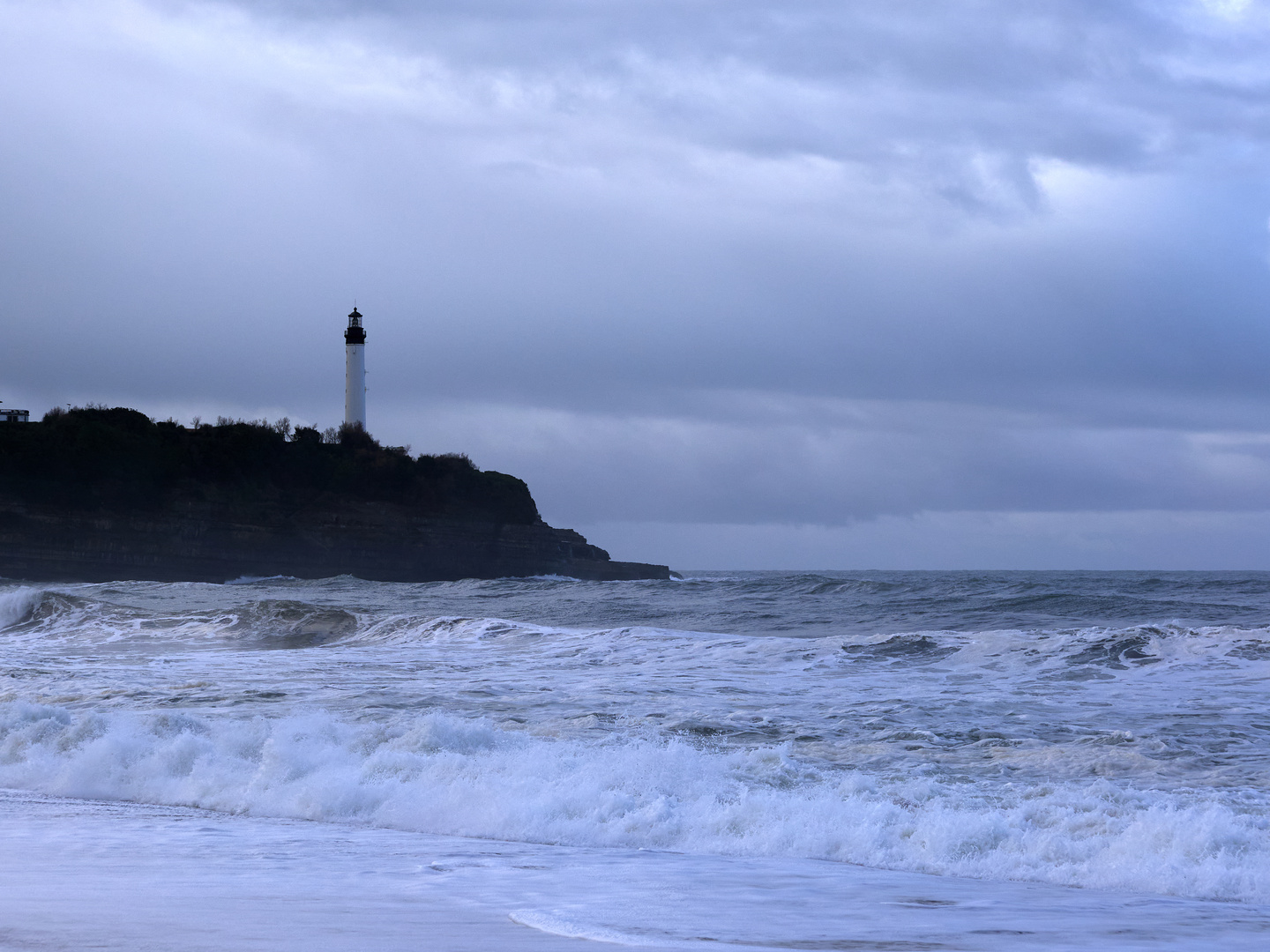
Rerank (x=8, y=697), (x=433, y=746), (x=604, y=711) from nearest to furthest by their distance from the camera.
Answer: (x=433, y=746) → (x=604, y=711) → (x=8, y=697)

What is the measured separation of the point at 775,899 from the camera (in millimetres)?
4219

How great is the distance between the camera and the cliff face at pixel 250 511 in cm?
4772

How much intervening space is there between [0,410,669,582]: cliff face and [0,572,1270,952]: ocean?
38326 mm

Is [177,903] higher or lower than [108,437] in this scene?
lower

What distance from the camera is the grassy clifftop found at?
49375 millimetres

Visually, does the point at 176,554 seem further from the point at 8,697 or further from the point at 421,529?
the point at 8,697

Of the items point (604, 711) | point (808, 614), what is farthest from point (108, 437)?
point (604, 711)

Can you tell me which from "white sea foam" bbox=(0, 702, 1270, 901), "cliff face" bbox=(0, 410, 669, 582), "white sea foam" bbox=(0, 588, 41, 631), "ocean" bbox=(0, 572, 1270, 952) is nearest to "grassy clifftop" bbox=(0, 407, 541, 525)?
"cliff face" bbox=(0, 410, 669, 582)

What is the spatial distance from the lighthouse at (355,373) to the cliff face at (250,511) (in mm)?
3229

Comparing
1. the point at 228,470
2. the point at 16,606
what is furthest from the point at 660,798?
the point at 228,470

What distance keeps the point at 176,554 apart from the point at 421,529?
1157cm

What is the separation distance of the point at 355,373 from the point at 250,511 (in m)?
12.4

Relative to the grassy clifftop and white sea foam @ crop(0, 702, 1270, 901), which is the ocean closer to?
white sea foam @ crop(0, 702, 1270, 901)

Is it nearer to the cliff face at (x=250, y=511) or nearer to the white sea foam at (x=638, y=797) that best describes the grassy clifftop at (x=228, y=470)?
the cliff face at (x=250, y=511)
